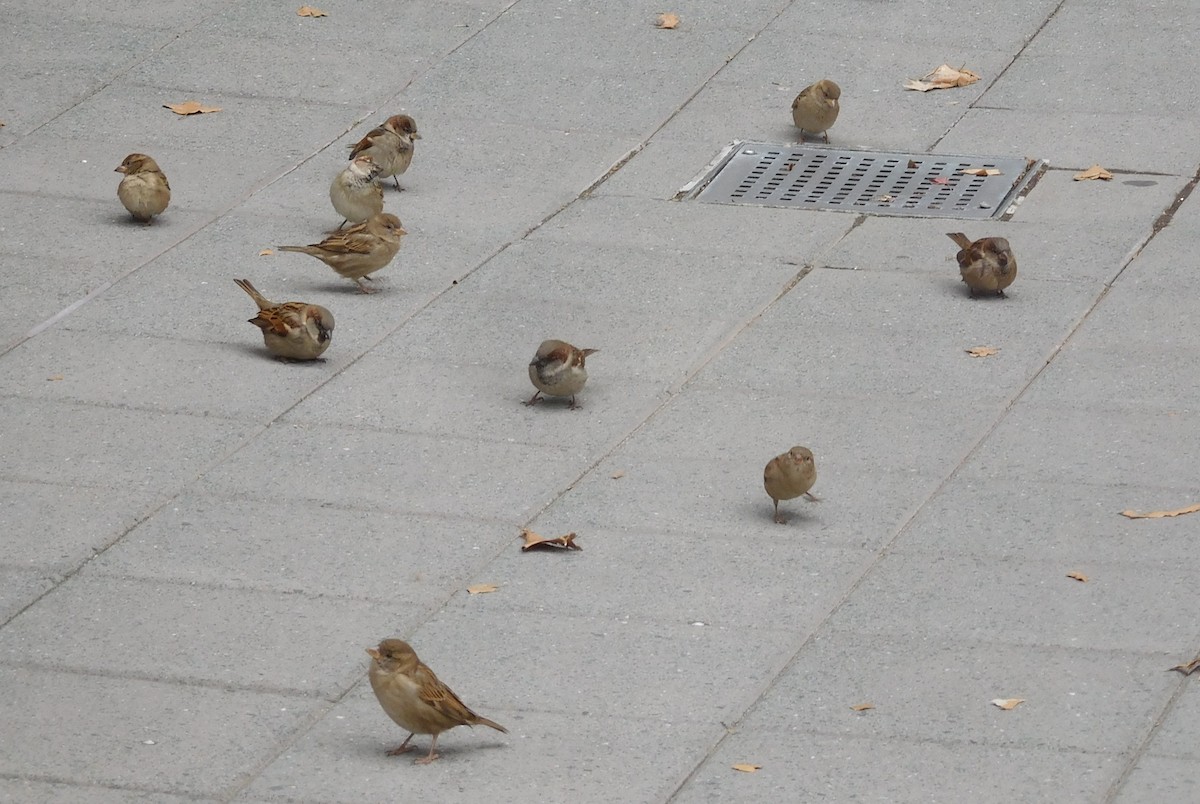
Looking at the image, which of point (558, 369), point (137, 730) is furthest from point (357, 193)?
point (137, 730)

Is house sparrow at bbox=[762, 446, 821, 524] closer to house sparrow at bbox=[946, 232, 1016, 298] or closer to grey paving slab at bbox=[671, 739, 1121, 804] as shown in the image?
grey paving slab at bbox=[671, 739, 1121, 804]

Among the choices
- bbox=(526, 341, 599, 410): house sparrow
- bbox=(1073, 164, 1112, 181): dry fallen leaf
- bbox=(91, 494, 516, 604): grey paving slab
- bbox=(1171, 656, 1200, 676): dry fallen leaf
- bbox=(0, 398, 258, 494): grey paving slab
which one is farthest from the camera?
bbox=(1073, 164, 1112, 181): dry fallen leaf

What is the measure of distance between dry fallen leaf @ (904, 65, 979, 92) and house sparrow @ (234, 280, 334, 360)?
5249 millimetres

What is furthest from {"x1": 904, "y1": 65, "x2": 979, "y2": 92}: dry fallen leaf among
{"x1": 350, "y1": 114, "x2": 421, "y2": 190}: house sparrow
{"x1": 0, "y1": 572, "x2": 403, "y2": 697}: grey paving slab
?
{"x1": 0, "y1": 572, "x2": 403, "y2": 697}: grey paving slab

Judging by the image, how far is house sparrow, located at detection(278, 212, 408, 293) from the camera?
10297mm

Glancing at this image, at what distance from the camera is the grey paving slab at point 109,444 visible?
8.51 m

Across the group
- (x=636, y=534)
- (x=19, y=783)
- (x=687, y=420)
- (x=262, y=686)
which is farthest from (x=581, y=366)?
(x=19, y=783)

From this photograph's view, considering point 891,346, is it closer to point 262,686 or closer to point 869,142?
point 869,142

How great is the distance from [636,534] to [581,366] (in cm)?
122

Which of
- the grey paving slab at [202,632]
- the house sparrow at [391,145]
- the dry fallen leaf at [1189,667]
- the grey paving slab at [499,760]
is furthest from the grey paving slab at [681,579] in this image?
the house sparrow at [391,145]

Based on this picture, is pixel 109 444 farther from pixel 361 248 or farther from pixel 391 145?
pixel 391 145

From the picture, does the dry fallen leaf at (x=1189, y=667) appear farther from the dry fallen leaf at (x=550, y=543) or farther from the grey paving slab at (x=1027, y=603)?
the dry fallen leaf at (x=550, y=543)

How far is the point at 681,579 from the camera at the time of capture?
25.5ft

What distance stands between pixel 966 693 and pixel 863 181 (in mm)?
5483
